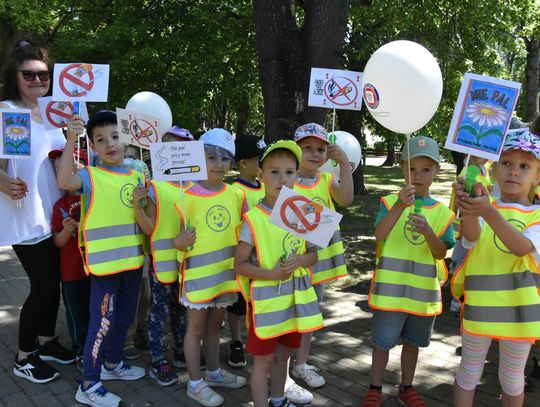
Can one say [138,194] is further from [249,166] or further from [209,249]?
[249,166]

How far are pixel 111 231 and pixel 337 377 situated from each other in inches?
83.8

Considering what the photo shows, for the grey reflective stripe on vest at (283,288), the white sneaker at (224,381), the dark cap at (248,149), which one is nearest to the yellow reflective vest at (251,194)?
the dark cap at (248,149)

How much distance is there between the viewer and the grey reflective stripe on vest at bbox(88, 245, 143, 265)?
3125 millimetres

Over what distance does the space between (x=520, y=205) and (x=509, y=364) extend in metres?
0.96

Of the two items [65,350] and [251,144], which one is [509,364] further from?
[65,350]

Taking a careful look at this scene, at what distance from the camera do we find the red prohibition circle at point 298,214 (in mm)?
2643

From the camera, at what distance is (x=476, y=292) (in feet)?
8.89

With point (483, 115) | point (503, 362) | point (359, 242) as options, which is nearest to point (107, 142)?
point (483, 115)

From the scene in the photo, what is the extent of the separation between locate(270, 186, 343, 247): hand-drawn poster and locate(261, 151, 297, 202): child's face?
26cm

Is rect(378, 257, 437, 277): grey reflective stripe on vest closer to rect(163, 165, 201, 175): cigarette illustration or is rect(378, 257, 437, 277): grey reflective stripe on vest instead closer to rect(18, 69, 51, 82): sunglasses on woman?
rect(163, 165, 201, 175): cigarette illustration

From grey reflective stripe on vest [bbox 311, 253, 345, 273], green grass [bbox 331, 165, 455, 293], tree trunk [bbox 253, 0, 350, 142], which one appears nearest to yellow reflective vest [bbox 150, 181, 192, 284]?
grey reflective stripe on vest [bbox 311, 253, 345, 273]

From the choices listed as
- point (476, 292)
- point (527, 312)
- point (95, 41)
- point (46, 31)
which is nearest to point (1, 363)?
point (476, 292)

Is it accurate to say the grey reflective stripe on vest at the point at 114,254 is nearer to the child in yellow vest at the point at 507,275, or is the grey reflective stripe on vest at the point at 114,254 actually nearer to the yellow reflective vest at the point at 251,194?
the yellow reflective vest at the point at 251,194

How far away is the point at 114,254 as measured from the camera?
3189mm
